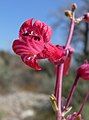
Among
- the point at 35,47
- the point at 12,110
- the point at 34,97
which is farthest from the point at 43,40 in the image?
the point at 34,97

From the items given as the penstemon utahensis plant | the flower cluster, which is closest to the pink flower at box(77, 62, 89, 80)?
the penstemon utahensis plant

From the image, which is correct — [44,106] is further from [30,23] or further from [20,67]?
[20,67]

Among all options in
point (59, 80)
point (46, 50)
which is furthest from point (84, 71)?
point (46, 50)

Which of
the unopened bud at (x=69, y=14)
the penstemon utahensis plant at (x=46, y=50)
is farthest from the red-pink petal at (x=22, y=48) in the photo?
the unopened bud at (x=69, y=14)

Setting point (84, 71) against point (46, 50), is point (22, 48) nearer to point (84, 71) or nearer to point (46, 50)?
point (46, 50)

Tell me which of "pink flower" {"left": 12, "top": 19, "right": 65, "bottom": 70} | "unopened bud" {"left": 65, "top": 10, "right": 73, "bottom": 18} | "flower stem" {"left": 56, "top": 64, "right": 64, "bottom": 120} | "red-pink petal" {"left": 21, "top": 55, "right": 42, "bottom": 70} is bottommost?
"flower stem" {"left": 56, "top": 64, "right": 64, "bottom": 120}

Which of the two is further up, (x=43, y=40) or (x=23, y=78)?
(x=43, y=40)

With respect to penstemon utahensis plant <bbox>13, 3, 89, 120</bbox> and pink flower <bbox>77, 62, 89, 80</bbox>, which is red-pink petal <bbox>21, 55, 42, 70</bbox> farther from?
pink flower <bbox>77, 62, 89, 80</bbox>
